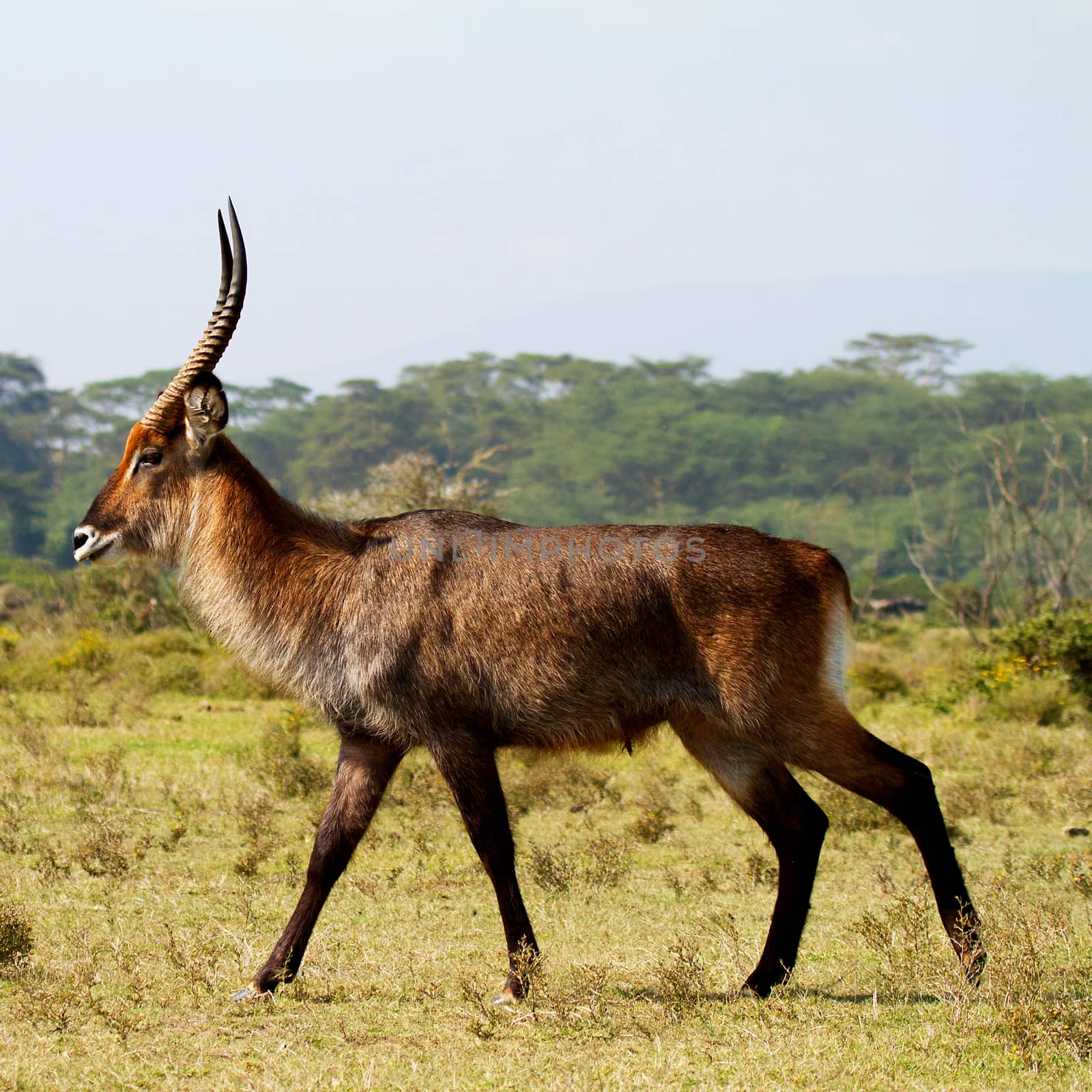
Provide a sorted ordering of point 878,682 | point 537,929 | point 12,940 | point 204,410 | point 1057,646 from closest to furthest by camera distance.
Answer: point 12,940 < point 204,410 < point 537,929 < point 1057,646 < point 878,682

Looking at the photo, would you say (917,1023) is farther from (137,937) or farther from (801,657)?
(137,937)

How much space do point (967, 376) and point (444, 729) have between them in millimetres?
57713

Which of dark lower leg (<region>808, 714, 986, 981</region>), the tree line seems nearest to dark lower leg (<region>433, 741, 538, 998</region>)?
dark lower leg (<region>808, 714, 986, 981</region>)

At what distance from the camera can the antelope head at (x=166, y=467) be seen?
485cm

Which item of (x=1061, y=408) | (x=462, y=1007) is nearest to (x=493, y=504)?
(x=462, y=1007)

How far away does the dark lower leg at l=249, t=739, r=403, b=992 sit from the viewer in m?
4.53

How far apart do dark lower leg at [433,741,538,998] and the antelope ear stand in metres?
1.43

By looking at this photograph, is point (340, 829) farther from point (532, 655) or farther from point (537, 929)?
point (537, 929)

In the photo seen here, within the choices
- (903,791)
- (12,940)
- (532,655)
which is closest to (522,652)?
(532,655)

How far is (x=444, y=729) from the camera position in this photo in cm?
444

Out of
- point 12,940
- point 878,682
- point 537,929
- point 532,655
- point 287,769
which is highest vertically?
point 532,655

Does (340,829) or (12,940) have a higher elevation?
(340,829)

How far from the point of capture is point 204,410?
15.8ft

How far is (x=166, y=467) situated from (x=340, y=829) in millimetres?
1453
